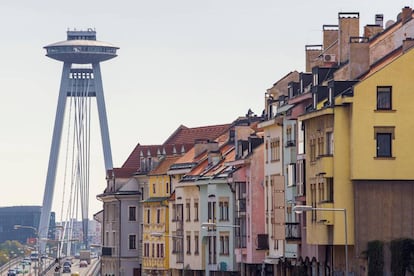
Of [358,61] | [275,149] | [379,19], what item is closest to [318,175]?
[358,61]

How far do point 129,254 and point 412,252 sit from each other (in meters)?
78.8

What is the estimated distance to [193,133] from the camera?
559ft

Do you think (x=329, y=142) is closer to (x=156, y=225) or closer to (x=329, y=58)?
(x=329, y=58)

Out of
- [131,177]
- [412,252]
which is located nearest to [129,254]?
[131,177]

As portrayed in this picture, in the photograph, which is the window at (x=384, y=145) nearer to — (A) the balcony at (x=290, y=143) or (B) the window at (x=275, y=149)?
(A) the balcony at (x=290, y=143)

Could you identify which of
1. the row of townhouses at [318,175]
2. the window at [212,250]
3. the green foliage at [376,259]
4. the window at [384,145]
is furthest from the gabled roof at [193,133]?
the green foliage at [376,259]

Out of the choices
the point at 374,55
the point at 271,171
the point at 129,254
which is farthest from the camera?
the point at 129,254

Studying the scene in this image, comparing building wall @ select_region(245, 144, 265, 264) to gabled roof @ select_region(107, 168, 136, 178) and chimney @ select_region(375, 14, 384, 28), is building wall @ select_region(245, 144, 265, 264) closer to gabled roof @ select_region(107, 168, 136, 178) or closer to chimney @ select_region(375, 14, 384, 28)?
chimney @ select_region(375, 14, 384, 28)

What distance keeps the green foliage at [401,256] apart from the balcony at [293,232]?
13179 millimetres

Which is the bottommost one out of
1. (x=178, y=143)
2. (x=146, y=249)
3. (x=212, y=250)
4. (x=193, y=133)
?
(x=212, y=250)

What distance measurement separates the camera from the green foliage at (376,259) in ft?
313

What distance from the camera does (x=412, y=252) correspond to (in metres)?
94.4

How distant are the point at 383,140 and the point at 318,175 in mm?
4420

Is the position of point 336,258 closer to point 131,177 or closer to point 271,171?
point 271,171
